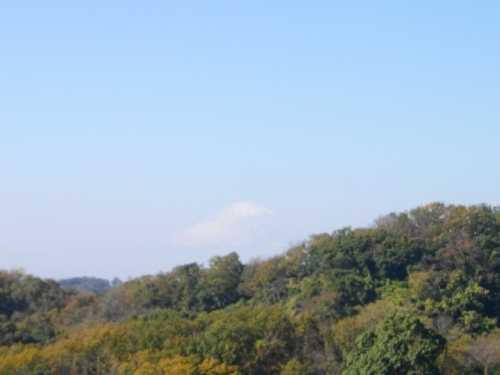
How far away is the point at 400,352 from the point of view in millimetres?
24703

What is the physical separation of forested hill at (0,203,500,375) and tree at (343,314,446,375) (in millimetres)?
39

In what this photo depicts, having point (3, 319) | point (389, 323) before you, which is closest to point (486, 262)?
point (389, 323)

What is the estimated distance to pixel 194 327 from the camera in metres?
29.9

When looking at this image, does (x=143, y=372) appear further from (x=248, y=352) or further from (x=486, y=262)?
(x=486, y=262)

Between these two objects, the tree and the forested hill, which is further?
the forested hill

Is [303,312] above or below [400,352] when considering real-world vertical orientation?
above

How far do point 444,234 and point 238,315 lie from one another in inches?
589

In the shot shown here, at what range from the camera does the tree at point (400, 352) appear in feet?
80.4

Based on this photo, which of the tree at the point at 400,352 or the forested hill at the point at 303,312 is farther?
the forested hill at the point at 303,312

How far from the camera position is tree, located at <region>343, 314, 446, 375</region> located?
24516mm

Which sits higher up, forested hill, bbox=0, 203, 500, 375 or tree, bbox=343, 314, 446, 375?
forested hill, bbox=0, 203, 500, 375

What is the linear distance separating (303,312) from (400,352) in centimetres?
1024

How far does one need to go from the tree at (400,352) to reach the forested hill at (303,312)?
0.13ft

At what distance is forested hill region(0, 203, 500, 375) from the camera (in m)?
26.2
